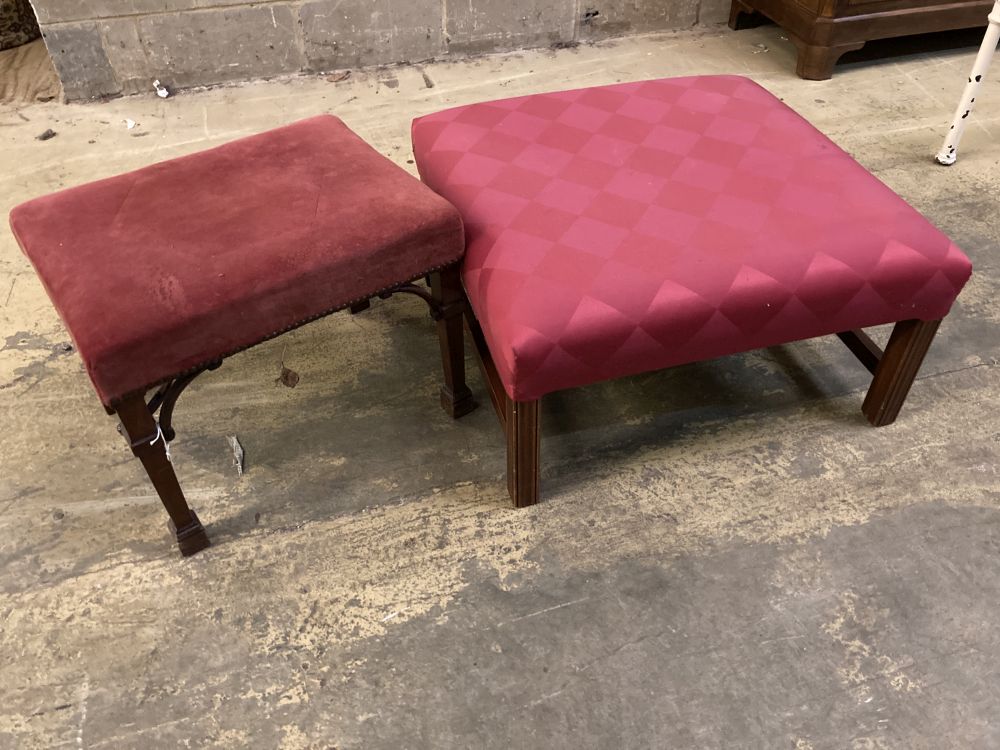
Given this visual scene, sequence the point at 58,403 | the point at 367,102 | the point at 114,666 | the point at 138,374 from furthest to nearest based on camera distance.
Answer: the point at 367,102 → the point at 58,403 → the point at 114,666 → the point at 138,374

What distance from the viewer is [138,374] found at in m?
1.02

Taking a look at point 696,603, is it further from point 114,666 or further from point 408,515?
point 114,666

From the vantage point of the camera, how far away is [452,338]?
4.51ft

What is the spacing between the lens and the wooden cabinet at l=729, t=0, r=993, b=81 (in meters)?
2.55

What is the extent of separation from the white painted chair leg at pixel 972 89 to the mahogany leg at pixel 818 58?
0.59 meters

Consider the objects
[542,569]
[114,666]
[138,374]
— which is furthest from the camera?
[542,569]

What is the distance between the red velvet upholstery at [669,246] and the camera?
3.65 feet

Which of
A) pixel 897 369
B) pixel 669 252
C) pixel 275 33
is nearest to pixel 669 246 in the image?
pixel 669 252

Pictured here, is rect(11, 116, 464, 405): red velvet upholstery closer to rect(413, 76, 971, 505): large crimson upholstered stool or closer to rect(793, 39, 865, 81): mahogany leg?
rect(413, 76, 971, 505): large crimson upholstered stool

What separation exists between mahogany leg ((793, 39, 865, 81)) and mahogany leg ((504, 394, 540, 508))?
6.74ft

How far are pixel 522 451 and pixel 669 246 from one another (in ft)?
1.27

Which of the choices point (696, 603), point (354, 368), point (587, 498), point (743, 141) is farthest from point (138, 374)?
point (743, 141)

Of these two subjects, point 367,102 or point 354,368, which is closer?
point 354,368

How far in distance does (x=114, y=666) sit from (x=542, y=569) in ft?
2.11
